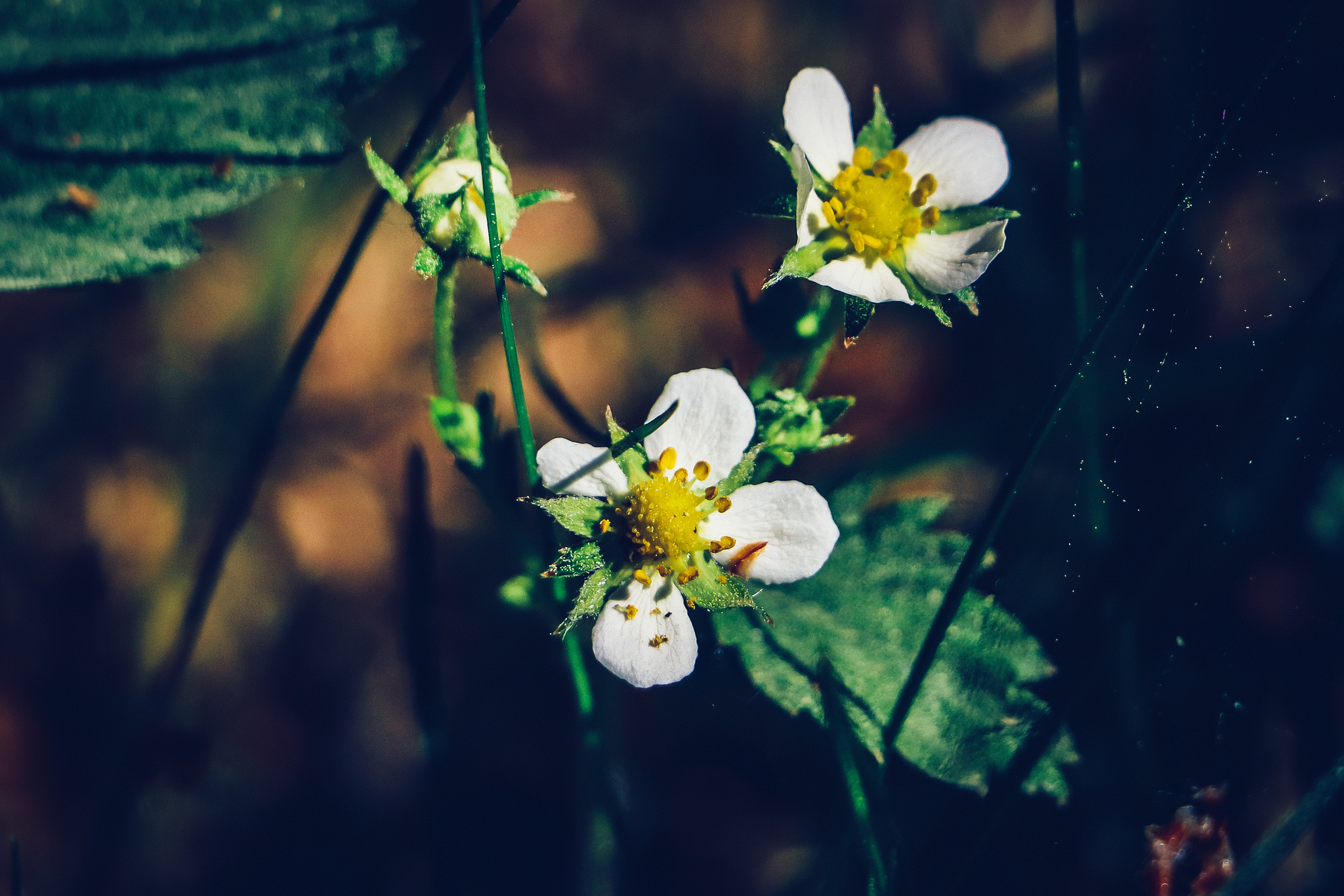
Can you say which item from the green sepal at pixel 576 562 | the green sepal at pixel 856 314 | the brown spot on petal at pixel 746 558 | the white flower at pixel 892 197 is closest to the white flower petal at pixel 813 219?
the white flower at pixel 892 197

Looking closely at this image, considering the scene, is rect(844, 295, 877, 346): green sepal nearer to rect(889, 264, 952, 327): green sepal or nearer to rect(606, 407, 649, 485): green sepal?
rect(889, 264, 952, 327): green sepal

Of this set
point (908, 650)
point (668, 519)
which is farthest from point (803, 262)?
point (908, 650)

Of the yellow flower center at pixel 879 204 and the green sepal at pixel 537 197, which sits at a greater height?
the green sepal at pixel 537 197

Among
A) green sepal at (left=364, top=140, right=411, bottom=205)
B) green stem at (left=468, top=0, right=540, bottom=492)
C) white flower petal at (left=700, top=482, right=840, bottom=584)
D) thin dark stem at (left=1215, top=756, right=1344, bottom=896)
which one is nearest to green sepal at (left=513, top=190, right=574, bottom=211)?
green stem at (left=468, top=0, right=540, bottom=492)

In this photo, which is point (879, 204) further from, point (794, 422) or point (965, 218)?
point (794, 422)

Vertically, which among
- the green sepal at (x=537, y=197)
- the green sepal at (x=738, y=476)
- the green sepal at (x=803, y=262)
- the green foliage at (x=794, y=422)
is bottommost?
the green sepal at (x=738, y=476)

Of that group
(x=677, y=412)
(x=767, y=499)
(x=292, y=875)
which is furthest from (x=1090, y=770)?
(x=292, y=875)

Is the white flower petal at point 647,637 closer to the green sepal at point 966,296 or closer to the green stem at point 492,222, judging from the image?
the green stem at point 492,222
